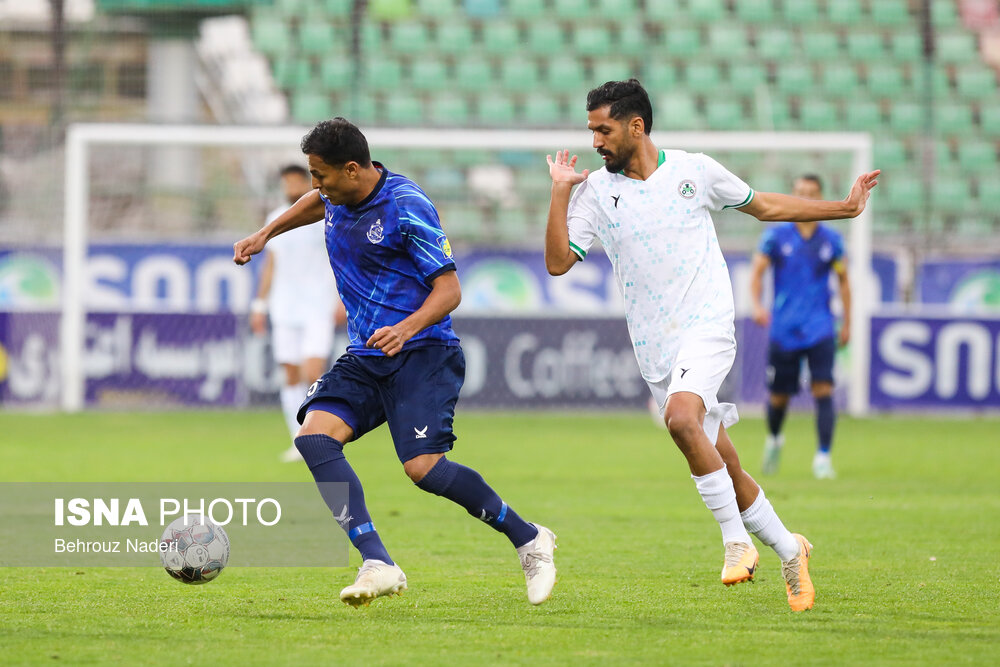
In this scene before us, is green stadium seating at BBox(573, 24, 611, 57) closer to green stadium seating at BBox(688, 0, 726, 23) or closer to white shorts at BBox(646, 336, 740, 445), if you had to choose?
green stadium seating at BBox(688, 0, 726, 23)

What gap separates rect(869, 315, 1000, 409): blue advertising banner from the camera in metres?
16.6

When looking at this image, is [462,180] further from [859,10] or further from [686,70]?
[859,10]

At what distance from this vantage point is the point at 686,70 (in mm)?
20625

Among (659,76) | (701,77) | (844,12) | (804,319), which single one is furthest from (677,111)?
(804,319)

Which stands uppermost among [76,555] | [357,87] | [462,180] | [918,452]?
[357,87]

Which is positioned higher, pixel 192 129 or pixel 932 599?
pixel 192 129

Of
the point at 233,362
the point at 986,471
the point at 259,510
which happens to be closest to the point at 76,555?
the point at 259,510

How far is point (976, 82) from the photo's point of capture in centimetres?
2138

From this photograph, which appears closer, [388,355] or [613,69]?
[388,355]

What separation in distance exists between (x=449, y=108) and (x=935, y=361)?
823 centimetres

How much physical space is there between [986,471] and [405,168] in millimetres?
9679

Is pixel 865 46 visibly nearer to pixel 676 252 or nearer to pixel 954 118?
pixel 954 118

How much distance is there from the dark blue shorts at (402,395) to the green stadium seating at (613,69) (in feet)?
51.9

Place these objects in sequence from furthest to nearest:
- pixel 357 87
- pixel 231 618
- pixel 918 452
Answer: pixel 357 87
pixel 918 452
pixel 231 618
